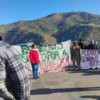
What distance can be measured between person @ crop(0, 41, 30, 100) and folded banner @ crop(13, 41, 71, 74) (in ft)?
26.5

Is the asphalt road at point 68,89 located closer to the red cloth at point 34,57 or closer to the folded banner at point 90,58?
the red cloth at point 34,57

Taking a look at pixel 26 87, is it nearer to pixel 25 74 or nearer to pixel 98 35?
pixel 25 74

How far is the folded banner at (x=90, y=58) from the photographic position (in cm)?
1041

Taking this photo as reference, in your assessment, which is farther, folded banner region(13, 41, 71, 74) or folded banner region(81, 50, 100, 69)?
folded banner region(81, 50, 100, 69)

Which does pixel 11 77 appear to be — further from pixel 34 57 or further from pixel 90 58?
pixel 90 58

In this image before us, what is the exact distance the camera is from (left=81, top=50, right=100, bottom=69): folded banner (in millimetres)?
10407

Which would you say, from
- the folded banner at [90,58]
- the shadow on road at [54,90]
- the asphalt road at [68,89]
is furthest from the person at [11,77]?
the folded banner at [90,58]

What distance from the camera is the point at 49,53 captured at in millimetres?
10156

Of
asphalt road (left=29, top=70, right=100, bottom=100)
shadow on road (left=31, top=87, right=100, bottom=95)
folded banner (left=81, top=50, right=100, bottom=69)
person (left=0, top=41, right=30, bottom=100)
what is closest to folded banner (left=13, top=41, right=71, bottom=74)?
folded banner (left=81, top=50, right=100, bottom=69)

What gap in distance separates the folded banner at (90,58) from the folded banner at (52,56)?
0.86 m

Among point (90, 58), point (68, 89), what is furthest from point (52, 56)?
point (68, 89)

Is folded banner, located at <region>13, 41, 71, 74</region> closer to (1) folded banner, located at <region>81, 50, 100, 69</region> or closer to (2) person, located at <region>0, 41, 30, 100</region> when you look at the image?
(1) folded banner, located at <region>81, 50, 100, 69</region>

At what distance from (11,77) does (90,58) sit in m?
9.37

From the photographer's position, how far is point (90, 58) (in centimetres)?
1049
